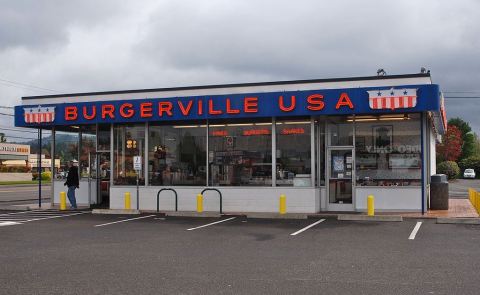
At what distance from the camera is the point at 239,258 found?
995cm

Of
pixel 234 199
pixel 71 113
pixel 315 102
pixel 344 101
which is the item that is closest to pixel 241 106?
pixel 315 102

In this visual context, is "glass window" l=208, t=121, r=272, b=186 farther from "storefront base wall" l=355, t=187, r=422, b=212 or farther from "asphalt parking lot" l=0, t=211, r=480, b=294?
"asphalt parking lot" l=0, t=211, r=480, b=294

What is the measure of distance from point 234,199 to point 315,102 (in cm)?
441

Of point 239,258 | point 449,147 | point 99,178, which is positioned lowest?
point 239,258

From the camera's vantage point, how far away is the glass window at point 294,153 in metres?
18.6

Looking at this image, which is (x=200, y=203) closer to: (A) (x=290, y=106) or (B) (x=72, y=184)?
(A) (x=290, y=106)

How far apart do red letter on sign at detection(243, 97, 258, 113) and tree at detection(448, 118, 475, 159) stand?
82397 millimetres

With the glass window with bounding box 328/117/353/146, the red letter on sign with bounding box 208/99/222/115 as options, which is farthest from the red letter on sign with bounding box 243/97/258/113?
the glass window with bounding box 328/117/353/146

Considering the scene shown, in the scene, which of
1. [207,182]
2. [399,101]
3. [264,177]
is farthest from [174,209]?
[399,101]

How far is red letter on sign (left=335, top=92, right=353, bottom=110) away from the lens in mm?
17562

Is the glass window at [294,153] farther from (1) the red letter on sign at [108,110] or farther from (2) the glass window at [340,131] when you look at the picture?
(1) the red letter on sign at [108,110]

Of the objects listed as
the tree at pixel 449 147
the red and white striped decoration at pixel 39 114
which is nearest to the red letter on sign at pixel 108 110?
the red and white striped decoration at pixel 39 114

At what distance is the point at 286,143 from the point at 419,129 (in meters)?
4.46

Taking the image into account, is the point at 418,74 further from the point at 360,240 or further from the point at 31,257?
the point at 31,257
